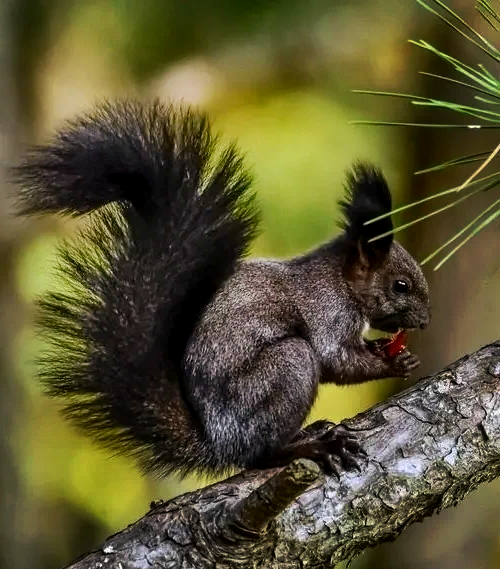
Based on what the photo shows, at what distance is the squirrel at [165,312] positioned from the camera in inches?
58.8

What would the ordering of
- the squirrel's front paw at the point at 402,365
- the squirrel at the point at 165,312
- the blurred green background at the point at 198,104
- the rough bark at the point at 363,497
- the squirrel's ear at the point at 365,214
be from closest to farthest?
1. the rough bark at the point at 363,497
2. the squirrel at the point at 165,312
3. the squirrel's ear at the point at 365,214
4. the squirrel's front paw at the point at 402,365
5. the blurred green background at the point at 198,104

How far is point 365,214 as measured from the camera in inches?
71.2

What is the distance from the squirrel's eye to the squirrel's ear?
58mm

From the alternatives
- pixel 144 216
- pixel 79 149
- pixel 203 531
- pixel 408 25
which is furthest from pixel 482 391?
pixel 408 25

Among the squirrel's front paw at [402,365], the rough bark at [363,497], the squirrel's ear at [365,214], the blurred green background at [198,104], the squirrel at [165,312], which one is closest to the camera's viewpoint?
the rough bark at [363,497]

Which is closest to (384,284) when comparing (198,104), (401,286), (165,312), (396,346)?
(401,286)

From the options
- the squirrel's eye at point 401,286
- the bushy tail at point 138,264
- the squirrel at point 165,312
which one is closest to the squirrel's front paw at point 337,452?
the squirrel at point 165,312

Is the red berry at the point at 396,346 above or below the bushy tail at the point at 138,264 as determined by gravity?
below

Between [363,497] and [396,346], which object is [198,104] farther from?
[363,497]

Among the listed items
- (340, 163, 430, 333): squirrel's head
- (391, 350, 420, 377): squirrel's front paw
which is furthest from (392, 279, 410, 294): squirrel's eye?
(391, 350, 420, 377): squirrel's front paw

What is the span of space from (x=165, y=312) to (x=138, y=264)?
0.10 m

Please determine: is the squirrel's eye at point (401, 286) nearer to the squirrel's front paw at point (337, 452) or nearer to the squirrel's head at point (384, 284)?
the squirrel's head at point (384, 284)

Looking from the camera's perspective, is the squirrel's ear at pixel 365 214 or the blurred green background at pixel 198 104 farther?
the blurred green background at pixel 198 104

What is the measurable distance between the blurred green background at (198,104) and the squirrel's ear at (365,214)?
0.65m
